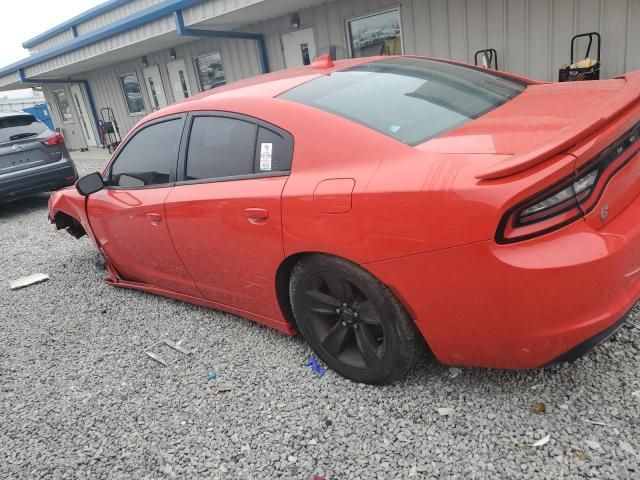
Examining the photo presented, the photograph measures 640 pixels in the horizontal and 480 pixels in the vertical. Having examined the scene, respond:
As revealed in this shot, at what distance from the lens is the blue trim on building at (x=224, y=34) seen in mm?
8719

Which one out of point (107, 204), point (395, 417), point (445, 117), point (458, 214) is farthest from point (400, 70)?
point (107, 204)

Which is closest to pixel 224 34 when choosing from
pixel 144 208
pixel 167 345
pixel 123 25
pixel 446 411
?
pixel 123 25

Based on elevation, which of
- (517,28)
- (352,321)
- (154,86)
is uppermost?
(154,86)

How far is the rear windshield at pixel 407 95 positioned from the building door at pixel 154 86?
1142 centimetres

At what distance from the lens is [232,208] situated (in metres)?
2.51

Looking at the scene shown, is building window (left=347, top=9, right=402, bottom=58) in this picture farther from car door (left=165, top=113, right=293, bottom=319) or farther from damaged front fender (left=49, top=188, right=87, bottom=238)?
car door (left=165, top=113, right=293, bottom=319)

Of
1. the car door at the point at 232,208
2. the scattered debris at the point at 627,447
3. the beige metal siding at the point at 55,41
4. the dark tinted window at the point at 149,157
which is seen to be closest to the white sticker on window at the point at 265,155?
the car door at the point at 232,208

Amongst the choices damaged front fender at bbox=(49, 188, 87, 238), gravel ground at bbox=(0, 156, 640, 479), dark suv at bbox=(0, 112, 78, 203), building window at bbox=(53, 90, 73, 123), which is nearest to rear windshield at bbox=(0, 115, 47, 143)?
dark suv at bbox=(0, 112, 78, 203)

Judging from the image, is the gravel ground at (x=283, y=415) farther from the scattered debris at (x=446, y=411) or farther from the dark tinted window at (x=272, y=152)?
the dark tinted window at (x=272, y=152)

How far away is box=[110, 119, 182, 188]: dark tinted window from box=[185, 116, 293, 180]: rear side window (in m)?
0.20

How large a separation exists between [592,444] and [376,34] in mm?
7417

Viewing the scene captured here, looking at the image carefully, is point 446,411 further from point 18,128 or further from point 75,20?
point 75,20

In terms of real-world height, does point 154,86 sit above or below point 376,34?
below

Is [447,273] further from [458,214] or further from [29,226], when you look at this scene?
[29,226]
